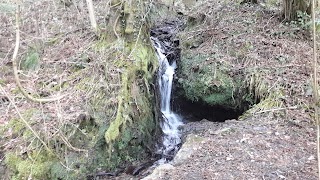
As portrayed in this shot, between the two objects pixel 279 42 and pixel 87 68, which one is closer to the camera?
pixel 87 68

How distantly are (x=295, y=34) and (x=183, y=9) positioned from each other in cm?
550

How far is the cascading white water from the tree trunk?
293cm

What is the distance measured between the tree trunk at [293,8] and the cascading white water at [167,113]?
9.62ft

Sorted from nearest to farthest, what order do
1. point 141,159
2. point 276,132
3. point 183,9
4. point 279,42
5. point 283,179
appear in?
point 283,179
point 276,132
point 141,159
point 279,42
point 183,9

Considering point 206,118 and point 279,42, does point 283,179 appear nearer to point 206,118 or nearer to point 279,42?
point 206,118

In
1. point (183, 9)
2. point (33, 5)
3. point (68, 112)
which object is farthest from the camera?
point (183, 9)

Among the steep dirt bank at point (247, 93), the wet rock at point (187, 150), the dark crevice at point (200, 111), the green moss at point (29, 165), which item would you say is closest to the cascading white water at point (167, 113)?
the dark crevice at point (200, 111)

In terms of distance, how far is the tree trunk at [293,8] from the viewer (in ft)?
24.3

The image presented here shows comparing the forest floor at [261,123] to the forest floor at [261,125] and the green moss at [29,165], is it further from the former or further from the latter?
the green moss at [29,165]

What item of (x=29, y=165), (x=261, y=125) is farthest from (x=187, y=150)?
(x=29, y=165)

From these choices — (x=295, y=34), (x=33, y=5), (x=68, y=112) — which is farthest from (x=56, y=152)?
(x=33, y=5)

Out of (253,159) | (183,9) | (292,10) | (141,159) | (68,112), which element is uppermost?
(183,9)

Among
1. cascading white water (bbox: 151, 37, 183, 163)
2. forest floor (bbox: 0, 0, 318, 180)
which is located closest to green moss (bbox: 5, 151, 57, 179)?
forest floor (bbox: 0, 0, 318, 180)

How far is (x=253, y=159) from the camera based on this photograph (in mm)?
4562
